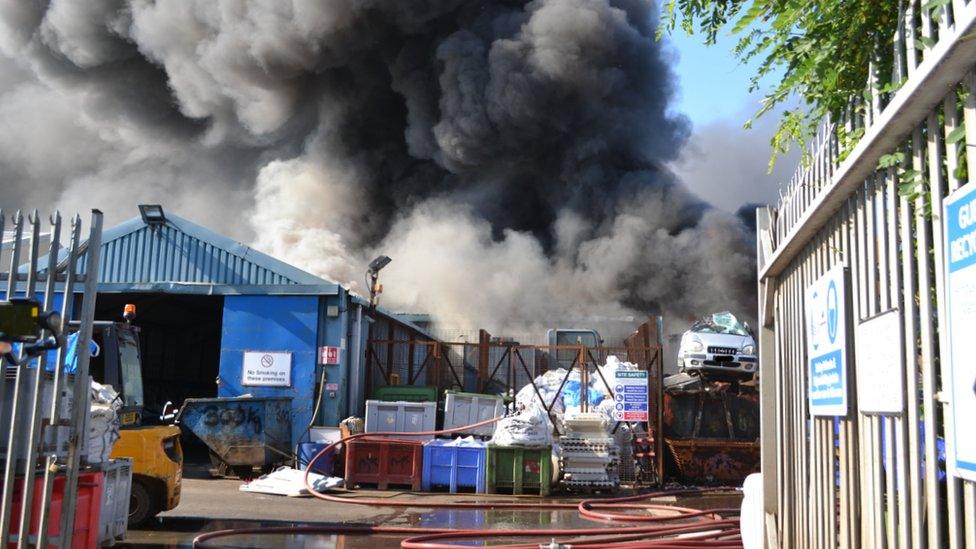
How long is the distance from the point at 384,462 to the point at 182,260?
591cm

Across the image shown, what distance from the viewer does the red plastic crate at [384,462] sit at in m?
12.4

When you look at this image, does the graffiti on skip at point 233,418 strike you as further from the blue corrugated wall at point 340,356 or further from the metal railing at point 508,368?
the metal railing at point 508,368

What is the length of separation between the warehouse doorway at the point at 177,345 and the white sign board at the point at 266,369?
3331 millimetres

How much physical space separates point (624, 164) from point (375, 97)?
1314cm

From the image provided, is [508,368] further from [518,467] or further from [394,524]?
[394,524]

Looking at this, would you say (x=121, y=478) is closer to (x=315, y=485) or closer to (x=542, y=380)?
(x=315, y=485)

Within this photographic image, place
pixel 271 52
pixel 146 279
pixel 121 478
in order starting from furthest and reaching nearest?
pixel 271 52
pixel 146 279
pixel 121 478

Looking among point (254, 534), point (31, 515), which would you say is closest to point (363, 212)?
point (254, 534)

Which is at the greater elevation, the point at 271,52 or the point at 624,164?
the point at 271,52

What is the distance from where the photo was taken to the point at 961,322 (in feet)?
7.09

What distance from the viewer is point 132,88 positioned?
136ft

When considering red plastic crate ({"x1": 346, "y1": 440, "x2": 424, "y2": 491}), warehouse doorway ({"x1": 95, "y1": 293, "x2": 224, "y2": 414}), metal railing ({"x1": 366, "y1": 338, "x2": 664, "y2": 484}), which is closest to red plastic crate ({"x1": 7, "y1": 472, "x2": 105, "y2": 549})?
red plastic crate ({"x1": 346, "y1": 440, "x2": 424, "y2": 491})

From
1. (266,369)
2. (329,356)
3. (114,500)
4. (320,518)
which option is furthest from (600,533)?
(266,369)

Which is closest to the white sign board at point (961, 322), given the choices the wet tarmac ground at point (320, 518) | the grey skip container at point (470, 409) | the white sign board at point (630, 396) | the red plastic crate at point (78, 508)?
the red plastic crate at point (78, 508)
